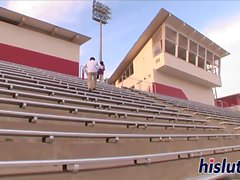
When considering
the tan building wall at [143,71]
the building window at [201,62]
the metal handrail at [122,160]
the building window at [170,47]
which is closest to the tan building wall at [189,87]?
the tan building wall at [143,71]

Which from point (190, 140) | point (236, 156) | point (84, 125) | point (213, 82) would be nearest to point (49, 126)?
point (84, 125)

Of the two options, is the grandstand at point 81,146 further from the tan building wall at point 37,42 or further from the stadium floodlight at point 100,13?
the stadium floodlight at point 100,13

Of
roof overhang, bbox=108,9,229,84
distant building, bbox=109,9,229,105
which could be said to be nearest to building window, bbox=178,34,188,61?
distant building, bbox=109,9,229,105

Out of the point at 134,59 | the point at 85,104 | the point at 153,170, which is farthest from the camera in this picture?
the point at 134,59

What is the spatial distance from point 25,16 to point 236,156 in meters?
8.60

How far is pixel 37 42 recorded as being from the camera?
11.2 meters

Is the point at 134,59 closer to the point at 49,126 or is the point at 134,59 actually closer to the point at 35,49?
the point at 35,49

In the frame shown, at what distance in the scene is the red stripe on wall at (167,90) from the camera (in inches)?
566

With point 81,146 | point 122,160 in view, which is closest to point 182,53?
point 81,146

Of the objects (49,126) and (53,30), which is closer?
(49,126)

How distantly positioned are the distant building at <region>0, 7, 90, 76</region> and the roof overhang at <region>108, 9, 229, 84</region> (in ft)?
12.9

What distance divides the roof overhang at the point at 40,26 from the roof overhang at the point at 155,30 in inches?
153

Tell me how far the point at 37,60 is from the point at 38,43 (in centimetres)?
81

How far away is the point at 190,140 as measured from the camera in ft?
18.3
